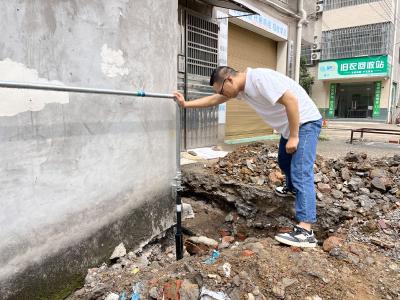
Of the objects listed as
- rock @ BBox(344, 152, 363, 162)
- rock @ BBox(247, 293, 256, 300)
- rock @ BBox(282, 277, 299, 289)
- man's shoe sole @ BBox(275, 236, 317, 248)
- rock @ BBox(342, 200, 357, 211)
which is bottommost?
rock @ BBox(247, 293, 256, 300)

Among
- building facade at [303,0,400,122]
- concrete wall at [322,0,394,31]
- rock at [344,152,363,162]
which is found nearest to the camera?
rock at [344,152,363,162]

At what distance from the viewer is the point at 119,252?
279 cm

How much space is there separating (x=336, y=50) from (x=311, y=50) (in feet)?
6.41

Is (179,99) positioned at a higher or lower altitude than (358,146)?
higher

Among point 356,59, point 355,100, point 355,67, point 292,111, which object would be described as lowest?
point 292,111

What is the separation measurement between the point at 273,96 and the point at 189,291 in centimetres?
147

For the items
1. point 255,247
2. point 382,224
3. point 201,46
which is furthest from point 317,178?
point 201,46

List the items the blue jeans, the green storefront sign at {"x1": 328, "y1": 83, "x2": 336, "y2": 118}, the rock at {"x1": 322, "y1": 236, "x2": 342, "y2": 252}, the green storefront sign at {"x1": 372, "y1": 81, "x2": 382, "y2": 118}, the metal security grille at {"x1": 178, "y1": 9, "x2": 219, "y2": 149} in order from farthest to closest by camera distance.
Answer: the green storefront sign at {"x1": 328, "y1": 83, "x2": 336, "y2": 118} → the green storefront sign at {"x1": 372, "y1": 81, "x2": 382, "y2": 118} → the metal security grille at {"x1": 178, "y1": 9, "x2": 219, "y2": 149} → the blue jeans → the rock at {"x1": 322, "y1": 236, "x2": 342, "y2": 252}

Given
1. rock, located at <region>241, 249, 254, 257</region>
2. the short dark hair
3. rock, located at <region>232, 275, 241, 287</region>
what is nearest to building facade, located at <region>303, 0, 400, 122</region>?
the short dark hair

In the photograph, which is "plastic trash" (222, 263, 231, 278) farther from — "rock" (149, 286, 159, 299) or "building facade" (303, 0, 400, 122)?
"building facade" (303, 0, 400, 122)

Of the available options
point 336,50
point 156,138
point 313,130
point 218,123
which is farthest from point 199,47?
point 336,50

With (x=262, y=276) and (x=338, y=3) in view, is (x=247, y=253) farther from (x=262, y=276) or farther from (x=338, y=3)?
(x=338, y=3)

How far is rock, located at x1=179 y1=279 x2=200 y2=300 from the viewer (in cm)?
203

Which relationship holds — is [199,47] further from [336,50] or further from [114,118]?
[336,50]
